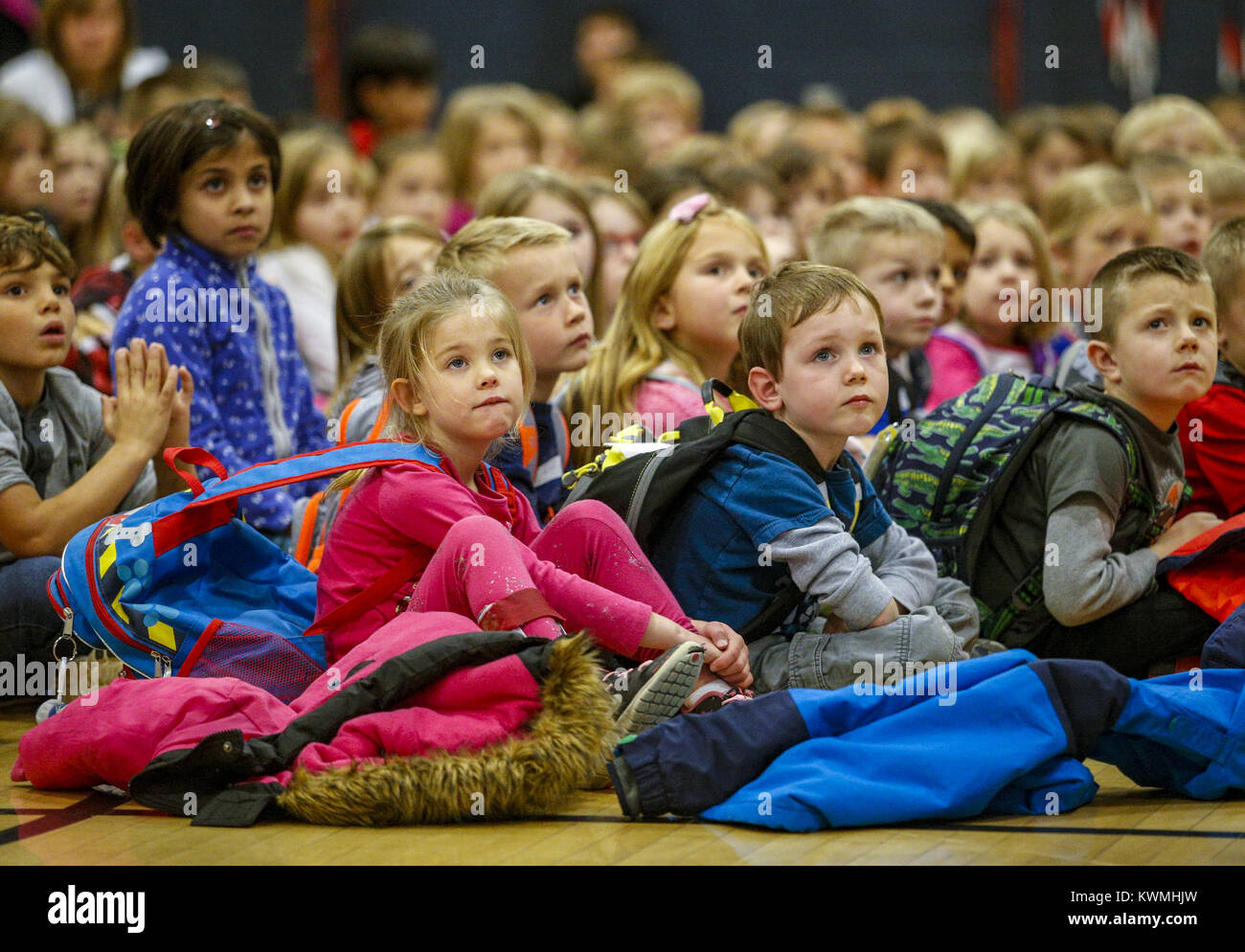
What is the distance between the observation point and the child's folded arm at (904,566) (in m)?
2.79

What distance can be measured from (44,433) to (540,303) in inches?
42.1

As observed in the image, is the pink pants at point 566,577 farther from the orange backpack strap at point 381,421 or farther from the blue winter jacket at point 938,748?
the orange backpack strap at point 381,421

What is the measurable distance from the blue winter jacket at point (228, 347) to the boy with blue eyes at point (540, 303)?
0.53 m

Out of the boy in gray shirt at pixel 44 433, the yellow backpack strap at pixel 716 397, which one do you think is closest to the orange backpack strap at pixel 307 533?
the boy in gray shirt at pixel 44 433

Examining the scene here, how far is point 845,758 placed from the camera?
7.46 feet

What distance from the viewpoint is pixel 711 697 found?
2594 millimetres

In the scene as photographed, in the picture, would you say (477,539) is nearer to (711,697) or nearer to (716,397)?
(711,697)

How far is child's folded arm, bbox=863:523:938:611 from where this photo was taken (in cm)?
279

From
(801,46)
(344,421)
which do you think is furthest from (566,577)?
(801,46)

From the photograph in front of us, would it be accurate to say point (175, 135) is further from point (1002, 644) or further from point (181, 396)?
point (1002, 644)

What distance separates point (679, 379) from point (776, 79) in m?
6.25

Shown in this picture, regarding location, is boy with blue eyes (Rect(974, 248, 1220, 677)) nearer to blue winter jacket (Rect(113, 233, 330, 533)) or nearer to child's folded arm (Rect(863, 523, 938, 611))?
child's folded arm (Rect(863, 523, 938, 611))

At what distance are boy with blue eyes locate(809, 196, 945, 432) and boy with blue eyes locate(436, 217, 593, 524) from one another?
2.66 feet

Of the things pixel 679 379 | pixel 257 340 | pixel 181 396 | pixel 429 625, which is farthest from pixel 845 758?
pixel 257 340
